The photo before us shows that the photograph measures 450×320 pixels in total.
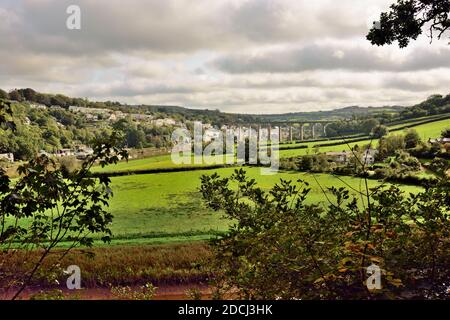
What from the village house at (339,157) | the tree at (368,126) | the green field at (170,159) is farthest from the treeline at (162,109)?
the tree at (368,126)

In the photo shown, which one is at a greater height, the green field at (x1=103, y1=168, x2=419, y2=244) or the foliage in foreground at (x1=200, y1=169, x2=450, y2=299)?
the foliage in foreground at (x1=200, y1=169, x2=450, y2=299)

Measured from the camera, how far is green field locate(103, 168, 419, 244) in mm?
21609

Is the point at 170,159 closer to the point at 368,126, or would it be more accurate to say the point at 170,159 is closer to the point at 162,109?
the point at 162,109

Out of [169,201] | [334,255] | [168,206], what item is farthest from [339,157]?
[334,255]

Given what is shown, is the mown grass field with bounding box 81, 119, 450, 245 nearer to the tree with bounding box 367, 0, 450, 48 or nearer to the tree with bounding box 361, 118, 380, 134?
the tree with bounding box 361, 118, 380, 134

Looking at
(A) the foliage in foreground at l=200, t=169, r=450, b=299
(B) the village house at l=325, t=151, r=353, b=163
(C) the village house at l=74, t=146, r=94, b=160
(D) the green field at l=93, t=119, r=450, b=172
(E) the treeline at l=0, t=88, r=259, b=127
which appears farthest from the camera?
(E) the treeline at l=0, t=88, r=259, b=127

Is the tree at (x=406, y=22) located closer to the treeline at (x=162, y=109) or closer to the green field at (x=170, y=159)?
the green field at (x=170, y=159)

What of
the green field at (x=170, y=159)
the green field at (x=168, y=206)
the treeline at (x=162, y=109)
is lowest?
the green field at (x=168, y=206)

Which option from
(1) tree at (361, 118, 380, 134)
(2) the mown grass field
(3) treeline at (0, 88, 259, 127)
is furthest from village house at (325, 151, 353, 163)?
(3) treeline at (0, 88, 259, 127)

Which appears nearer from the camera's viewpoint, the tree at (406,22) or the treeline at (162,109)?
the tree at (406,22)

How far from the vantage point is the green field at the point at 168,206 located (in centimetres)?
2161

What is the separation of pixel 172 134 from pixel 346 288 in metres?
49.1
